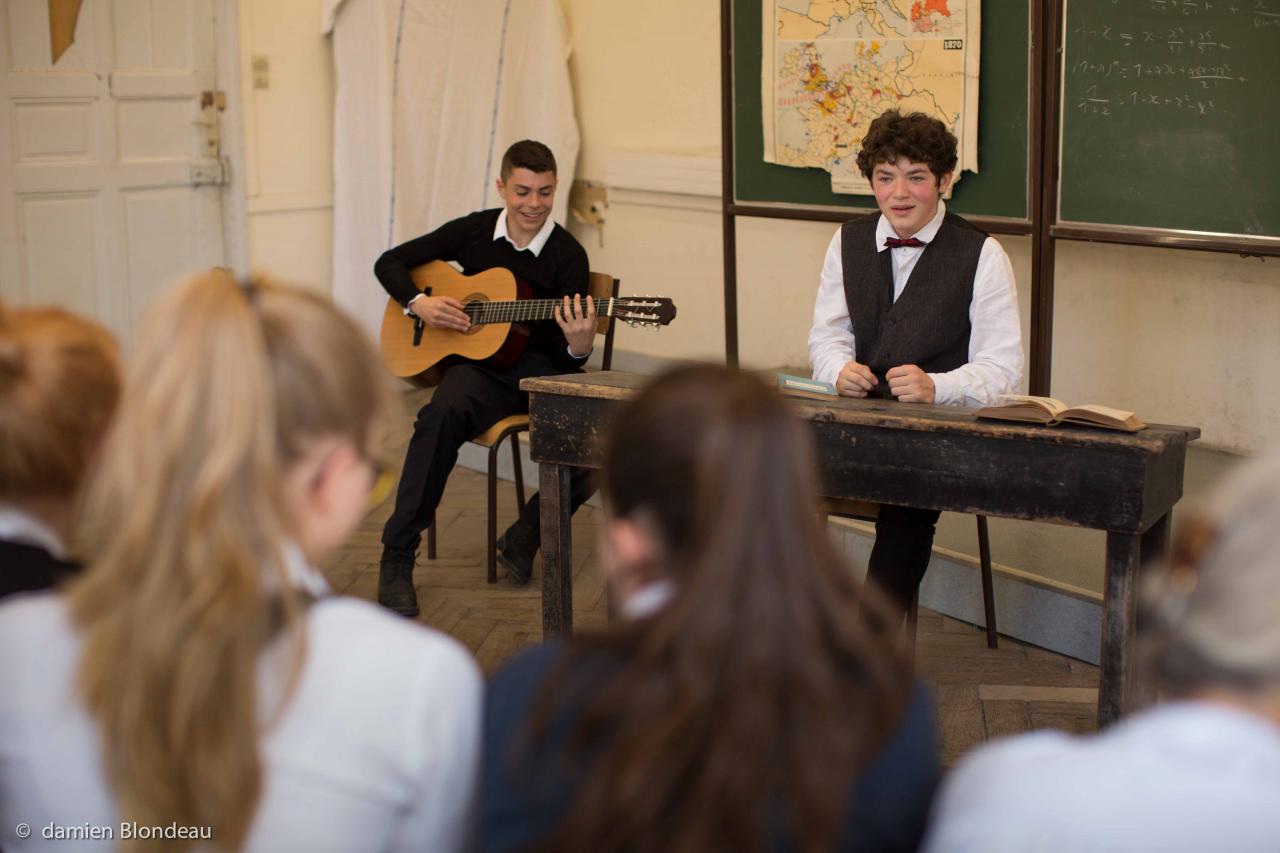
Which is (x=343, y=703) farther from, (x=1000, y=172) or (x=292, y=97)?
(x=292, y=97)

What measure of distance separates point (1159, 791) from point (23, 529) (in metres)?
1.02

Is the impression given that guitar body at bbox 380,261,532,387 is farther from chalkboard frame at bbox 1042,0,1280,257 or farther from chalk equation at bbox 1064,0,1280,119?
chalk equation at bbox 1064,0,1280,119

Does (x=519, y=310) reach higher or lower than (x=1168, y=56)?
lower

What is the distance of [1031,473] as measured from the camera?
253 centimetres

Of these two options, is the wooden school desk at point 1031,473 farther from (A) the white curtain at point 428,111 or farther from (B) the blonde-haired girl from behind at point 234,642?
(A) the white curtain at point 428,111

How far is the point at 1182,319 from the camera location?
482cm

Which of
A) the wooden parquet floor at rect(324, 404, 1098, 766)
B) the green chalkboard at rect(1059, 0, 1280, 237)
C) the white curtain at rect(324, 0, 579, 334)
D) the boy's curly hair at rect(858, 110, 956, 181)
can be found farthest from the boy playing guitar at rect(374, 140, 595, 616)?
the white curtain at rect(324, 0, 579, 334)

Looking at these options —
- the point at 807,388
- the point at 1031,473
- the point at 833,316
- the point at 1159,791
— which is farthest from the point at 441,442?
the point at 1159,791

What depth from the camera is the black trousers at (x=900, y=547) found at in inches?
122

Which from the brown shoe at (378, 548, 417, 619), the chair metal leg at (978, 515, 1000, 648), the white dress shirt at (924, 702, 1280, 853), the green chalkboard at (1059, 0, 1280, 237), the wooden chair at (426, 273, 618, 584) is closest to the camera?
the white dress shirt at (924, 702, 1280, 853)

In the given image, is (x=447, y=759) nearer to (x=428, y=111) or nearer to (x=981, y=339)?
(x=981, y=339)

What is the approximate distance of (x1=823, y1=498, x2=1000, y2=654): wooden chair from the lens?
10.4ft

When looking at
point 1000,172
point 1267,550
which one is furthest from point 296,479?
point 1000,172

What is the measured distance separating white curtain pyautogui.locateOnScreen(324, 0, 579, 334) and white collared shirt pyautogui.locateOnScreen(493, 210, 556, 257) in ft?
6.38
